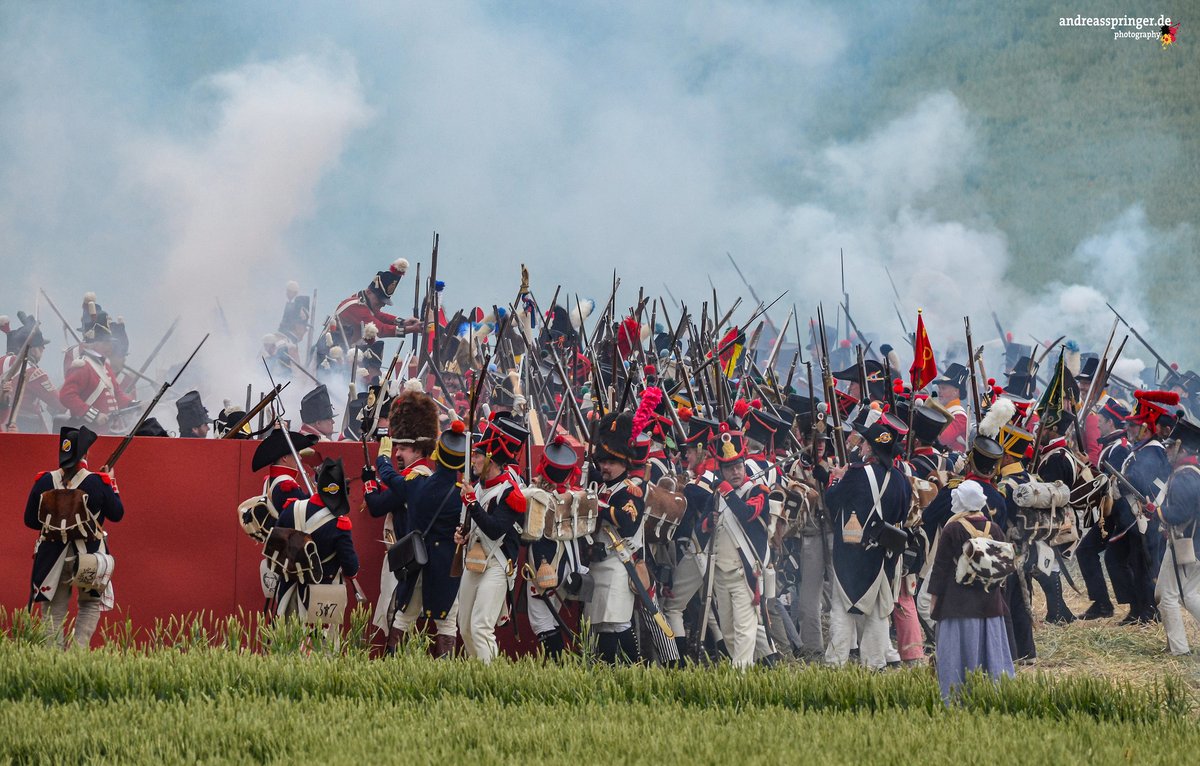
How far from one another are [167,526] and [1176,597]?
7.43 m

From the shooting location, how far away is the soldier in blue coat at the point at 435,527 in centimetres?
803

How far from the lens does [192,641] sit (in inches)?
305

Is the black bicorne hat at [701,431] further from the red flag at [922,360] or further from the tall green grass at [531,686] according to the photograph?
the red flag at [922,360]

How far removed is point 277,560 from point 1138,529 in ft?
24.4

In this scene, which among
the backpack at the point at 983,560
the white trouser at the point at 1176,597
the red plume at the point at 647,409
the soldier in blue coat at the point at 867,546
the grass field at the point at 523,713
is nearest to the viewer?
the grass field at the point at 523,713

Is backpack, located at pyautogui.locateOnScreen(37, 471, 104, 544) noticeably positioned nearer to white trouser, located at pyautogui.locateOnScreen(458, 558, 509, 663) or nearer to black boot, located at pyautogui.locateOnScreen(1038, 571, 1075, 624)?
white trouser, located at pyautogui.locateOnScreen(458, 558, 509, 663)

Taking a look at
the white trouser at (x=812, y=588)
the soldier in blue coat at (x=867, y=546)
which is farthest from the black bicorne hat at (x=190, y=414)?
the soldier in blue coat at (x=867, y=546)

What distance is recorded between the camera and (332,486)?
24.9ft

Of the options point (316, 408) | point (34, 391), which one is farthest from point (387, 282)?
point (316, 408)

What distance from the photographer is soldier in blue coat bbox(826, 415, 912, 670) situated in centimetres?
919

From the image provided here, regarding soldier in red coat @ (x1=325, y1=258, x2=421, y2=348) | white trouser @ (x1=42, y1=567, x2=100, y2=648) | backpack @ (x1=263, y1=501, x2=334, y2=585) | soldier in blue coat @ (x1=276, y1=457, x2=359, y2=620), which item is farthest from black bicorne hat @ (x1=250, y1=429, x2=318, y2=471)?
soldier in red coat @ (x1=325, y1=258, x2=421, y2=348)

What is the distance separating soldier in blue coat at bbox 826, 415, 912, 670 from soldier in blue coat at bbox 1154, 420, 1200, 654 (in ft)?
6.84

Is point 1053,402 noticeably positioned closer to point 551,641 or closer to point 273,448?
point 551,641

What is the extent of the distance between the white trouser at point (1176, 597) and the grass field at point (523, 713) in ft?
9.85
